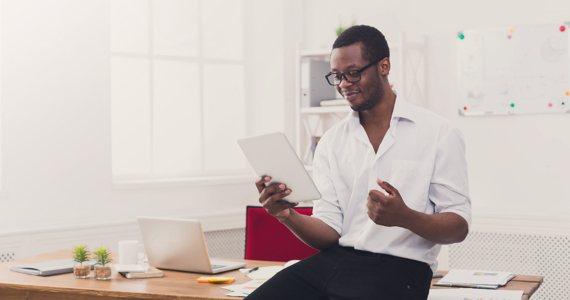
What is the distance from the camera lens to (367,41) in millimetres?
1870

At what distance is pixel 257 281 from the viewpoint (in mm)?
1983

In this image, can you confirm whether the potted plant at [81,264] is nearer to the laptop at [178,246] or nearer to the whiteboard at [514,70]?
the laptop at [178,246]

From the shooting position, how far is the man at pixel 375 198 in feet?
5.38

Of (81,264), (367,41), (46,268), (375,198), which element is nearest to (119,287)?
(81,264)

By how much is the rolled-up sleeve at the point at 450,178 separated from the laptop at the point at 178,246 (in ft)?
2.72

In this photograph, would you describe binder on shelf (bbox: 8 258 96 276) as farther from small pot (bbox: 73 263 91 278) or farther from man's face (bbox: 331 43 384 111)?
man's face (bbox: 331 43 384 111)

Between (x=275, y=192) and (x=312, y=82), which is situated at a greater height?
(x=312, y=82)

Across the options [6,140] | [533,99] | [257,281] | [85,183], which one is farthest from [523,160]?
[6,140]

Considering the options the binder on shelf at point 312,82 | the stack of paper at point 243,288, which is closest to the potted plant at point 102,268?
the stack of paper at point 243,288

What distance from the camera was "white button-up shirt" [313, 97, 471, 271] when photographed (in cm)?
176

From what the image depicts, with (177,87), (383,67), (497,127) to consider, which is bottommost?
(497,127)

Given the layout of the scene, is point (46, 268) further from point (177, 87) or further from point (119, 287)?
point (177, 87)

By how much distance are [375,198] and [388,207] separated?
0.04m

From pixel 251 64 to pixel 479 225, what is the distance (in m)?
1.86
